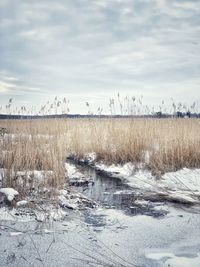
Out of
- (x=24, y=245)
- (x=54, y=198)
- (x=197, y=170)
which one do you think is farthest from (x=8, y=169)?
(x=197, y=170)

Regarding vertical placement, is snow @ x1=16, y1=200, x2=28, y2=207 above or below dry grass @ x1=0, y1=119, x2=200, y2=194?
below

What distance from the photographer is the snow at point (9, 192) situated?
2.96 metres

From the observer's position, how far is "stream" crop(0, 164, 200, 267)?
1.92m

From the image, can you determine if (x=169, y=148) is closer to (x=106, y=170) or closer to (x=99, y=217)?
(x=106, y=170)

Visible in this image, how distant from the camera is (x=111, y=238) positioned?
228 centimetres

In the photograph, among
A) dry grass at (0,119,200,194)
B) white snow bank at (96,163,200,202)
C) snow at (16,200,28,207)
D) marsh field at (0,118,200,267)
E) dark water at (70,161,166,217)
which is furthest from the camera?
dry grass at (0,119,200,194)

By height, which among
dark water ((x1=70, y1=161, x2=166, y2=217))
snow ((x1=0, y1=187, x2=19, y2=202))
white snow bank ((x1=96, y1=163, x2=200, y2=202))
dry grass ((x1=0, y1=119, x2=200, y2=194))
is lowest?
dark water ((x1=70, y1=161, x2=166, y2=217))

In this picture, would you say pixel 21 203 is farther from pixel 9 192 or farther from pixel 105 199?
pixel 105 199

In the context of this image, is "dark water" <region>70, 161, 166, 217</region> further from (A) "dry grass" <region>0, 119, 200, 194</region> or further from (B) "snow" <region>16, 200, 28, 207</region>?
(B) "snow" <region>16, 200, 28, 207</region>

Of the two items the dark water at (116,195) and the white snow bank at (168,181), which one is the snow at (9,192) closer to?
the dark water at (116,195)

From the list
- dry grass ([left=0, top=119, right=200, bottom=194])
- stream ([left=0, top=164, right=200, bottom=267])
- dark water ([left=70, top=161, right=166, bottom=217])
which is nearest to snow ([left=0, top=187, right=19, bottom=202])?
dry grass ([left=0, top=119, right=200, bottom=194])

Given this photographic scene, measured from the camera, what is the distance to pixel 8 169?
11.4 ft

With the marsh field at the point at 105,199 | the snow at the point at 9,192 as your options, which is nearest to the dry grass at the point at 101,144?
the marsh field at the point at 105,199

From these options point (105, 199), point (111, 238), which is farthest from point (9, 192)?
point (111, 238)
